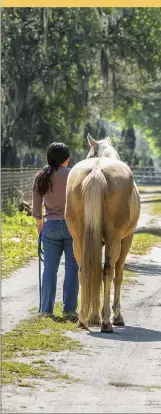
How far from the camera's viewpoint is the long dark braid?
1141cm

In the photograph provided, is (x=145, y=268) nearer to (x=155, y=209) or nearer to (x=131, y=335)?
(x=131, y=335)

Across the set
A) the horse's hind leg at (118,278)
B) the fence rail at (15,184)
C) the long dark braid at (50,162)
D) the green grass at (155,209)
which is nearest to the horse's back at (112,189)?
the horse's hind leg at (118,278)

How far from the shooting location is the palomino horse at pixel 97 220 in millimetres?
10266

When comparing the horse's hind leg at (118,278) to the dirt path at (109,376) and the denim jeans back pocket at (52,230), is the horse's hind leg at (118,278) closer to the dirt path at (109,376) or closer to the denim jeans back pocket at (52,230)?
the dirt path at (109,376)

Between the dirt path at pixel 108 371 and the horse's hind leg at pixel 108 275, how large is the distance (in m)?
0.11

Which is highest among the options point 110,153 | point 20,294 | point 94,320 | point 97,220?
point 110,153

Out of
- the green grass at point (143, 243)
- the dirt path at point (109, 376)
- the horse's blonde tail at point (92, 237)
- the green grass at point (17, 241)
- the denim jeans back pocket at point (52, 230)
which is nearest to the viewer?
the dirt path at point (109, 376)

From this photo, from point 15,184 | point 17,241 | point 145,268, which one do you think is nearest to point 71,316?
point 145,268

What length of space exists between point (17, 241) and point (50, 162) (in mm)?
10746

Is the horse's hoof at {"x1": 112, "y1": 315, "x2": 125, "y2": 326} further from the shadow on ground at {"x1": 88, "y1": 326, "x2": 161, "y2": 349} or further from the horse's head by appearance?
the horse's head

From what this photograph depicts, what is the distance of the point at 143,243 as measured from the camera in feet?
79.5

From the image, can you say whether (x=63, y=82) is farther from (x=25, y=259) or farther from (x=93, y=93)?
(x=25, y=259)

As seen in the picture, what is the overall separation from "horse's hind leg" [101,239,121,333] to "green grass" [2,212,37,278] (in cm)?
571

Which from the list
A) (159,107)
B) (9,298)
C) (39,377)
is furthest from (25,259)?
(159,107)
